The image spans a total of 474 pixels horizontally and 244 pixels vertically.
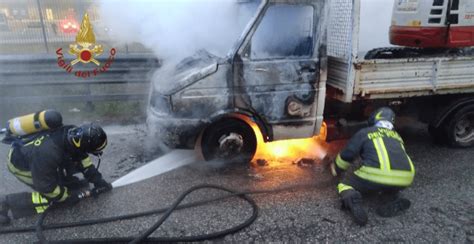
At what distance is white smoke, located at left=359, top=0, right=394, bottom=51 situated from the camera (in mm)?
6550

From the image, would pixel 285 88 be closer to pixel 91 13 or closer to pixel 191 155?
pixel 191 155

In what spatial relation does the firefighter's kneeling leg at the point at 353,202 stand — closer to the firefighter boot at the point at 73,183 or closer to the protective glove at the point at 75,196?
the protective glove at the point at 75,196

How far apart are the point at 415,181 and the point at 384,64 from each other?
4.76 ft

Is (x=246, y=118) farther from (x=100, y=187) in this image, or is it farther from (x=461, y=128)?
(x=461, y=128)

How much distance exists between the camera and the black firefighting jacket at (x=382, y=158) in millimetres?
3705

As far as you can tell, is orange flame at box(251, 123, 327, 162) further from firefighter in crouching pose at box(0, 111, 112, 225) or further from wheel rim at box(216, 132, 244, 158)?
firefighter in crouching pose at box(0, 111, 112, 225)

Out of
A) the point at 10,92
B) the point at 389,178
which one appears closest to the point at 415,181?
the point at 389,178

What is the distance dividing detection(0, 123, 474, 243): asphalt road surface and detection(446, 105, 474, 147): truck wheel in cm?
25

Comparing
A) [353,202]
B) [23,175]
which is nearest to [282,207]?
[353,202]

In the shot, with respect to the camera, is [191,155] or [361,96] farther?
[191,155]

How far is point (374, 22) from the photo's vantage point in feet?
22.0

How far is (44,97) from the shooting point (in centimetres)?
664

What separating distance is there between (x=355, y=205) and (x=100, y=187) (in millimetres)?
2685

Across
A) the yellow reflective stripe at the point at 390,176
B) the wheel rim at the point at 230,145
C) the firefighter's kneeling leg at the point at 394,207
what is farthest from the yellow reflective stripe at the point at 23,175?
the firefighter's kneeling leg at the point at 394,207
